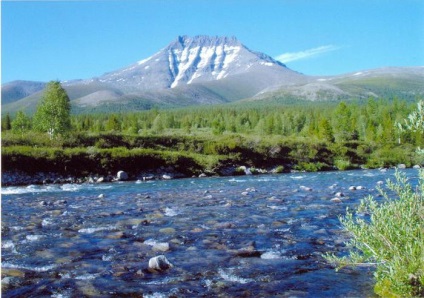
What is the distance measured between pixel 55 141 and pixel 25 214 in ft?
104

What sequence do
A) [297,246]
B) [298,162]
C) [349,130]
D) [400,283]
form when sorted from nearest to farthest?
[400,283]
[297,246]
[298,162]
[349,130]

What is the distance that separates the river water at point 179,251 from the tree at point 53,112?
32482 mm

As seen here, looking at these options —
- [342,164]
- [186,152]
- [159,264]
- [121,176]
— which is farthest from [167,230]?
[342,164]

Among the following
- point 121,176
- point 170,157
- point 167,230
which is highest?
point 170,157

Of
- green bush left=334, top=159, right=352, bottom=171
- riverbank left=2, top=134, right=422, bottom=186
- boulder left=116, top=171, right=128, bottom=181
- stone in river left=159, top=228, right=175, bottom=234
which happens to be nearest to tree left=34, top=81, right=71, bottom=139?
riverbank left=2, top=134, right=422, bottom=186

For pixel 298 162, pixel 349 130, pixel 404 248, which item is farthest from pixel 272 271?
pixel 349 130

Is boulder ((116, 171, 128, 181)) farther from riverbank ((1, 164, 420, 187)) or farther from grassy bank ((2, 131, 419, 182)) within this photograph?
grassy bank ((2, 131, 419, 182))

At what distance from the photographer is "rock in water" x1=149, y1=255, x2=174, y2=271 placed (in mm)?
7945

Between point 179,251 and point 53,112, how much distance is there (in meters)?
42.2

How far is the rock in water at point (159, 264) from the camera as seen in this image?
7.95 m

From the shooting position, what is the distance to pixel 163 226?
12.1 meters

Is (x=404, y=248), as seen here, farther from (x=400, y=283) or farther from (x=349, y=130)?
(x=349, y=130)

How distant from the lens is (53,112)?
155 ft

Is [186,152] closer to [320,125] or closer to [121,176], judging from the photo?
[121,176]
